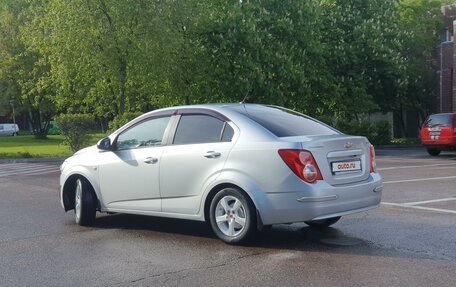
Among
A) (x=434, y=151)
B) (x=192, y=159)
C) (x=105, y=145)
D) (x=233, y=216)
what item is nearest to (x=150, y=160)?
(x=192, y=159)

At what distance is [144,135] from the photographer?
816 cm

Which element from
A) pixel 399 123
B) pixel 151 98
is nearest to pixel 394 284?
pixel 151 98

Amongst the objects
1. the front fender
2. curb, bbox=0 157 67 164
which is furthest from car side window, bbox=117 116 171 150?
curb, bbox=0 157 67 164

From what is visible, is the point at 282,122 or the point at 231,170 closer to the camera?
the point at 231,170

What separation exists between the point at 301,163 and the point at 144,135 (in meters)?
2.40

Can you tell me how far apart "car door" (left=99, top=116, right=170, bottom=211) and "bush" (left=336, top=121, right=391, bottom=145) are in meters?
24.9

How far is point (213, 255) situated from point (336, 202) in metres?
1.46

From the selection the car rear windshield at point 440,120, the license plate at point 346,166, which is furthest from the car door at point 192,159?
the car rear windshield at point 440,120

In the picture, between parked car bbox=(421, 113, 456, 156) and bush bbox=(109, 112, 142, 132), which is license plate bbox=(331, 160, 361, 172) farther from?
bush bbox=(109, 112, 142, 132)

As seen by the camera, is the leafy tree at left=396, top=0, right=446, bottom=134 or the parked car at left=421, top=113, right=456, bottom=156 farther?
the leafy tree at left=396, top=0, right=446, bottom=134

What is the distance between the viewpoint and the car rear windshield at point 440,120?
22.8 meters

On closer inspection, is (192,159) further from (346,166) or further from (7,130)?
(7,130)

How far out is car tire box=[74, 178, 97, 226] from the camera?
8594mm

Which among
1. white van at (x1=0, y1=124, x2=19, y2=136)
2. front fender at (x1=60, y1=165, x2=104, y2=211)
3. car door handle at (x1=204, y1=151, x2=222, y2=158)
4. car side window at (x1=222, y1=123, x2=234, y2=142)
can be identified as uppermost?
car side window at (x1=222, y1=123, x2=234, y2=142)
